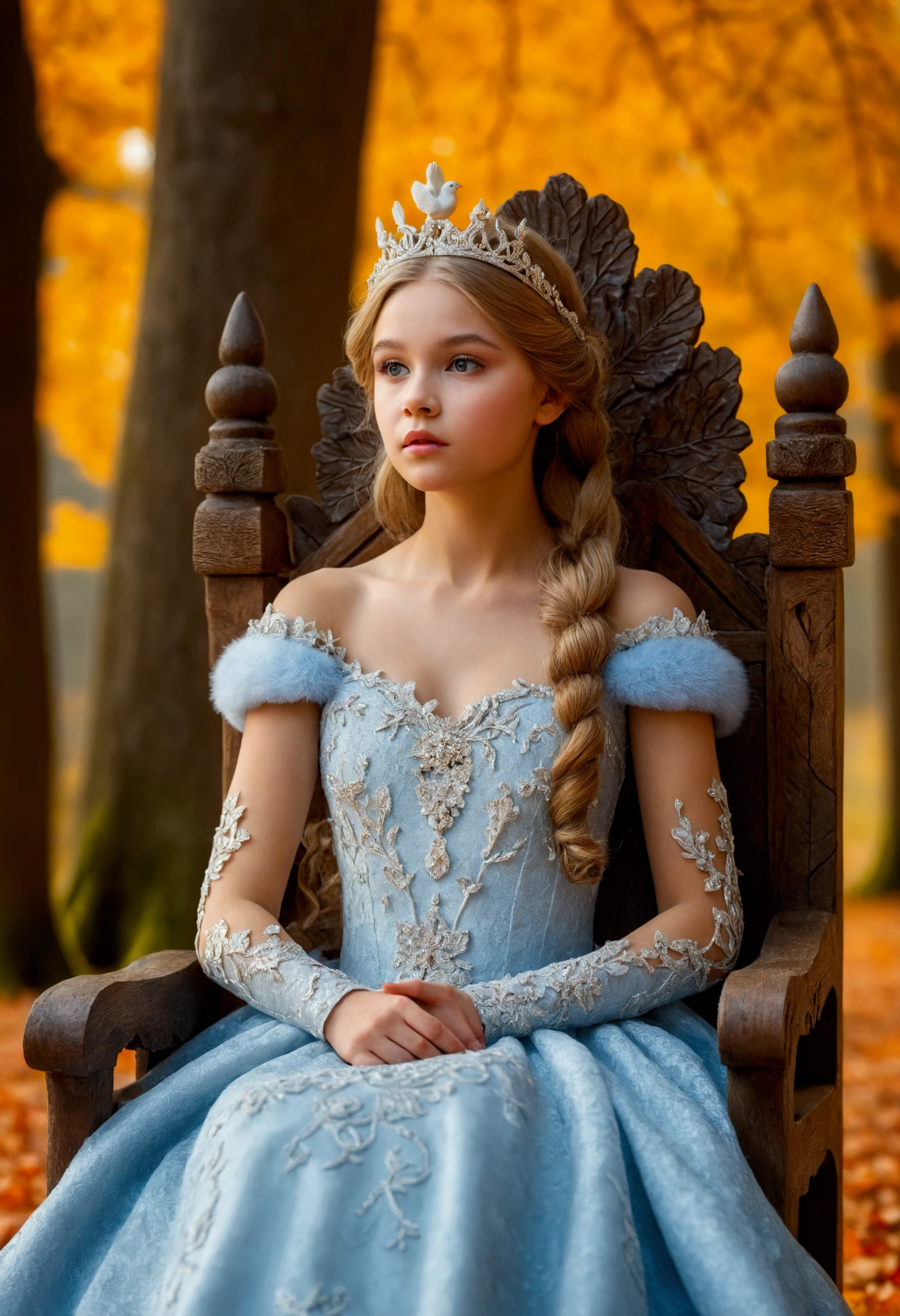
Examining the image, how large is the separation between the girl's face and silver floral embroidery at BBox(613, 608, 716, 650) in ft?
1.21

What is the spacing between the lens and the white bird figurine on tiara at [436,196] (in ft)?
7.57

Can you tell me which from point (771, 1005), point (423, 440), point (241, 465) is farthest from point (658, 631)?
point (241, 465)

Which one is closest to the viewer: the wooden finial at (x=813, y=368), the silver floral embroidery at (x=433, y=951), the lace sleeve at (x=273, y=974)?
the lace sleeve at (x=273, y=974)

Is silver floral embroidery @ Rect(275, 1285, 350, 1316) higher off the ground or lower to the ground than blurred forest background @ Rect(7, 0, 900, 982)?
lower

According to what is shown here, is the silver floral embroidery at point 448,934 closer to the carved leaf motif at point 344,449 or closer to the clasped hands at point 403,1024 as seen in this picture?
the clasped hands at point 403,1024

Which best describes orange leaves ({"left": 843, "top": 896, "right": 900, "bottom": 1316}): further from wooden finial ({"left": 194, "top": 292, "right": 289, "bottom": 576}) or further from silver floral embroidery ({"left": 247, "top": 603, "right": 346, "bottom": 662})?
wooden finial ({"left": 194, "top": 292, "right": 289, "bottom": 576})

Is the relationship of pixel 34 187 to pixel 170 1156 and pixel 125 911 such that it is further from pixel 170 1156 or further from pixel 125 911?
pixel 170 1156

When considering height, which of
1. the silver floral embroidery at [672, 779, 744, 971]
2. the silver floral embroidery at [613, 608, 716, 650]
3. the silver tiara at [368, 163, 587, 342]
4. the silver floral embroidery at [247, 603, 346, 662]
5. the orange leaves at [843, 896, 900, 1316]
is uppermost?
the silver tiara at [368, 163, 587, 342]

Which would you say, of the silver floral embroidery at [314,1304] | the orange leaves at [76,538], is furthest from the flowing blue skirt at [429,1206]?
the orange leaves at [76,538]

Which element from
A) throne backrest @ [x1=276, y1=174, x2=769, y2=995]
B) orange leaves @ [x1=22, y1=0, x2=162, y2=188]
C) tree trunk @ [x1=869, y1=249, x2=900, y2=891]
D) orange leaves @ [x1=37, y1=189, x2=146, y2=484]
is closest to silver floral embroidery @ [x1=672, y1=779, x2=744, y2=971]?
throne backrest @ [x1=276, y1=174, x2=769, y2=995]

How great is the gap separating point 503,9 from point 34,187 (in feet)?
8.65

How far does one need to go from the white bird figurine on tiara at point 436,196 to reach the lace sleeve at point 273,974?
42.9 inches

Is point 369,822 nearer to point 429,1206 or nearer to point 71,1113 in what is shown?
point 71,1113

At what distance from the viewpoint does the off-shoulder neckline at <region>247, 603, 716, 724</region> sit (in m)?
→ 2.27
